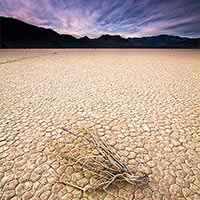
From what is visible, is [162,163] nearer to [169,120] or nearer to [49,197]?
[169,120]

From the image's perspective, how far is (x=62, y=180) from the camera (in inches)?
55.3

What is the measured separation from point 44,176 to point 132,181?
95 cm

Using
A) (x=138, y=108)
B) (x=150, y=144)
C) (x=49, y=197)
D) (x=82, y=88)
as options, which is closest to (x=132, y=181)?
(x=150, y=144)

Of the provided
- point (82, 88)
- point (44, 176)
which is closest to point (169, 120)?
point (44, 176)

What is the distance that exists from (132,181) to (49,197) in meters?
0.83

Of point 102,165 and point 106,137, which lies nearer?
point 102,165

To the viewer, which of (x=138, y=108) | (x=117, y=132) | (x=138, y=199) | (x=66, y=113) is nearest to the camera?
(x=138, y=199)

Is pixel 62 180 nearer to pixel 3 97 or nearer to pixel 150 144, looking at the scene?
pixel 150 144

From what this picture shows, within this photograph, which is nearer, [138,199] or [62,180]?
[138,199]

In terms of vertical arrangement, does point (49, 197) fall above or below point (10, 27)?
below

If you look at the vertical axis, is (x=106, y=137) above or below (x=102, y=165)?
below

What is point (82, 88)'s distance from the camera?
430 centimetres

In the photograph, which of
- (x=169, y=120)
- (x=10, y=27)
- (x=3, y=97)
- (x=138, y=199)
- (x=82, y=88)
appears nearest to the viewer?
(x=138, y=199)

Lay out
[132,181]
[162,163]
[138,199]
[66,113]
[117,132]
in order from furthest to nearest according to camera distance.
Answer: [66,113]
[117,132]
[162,163]
[132,181]
[138,199]
